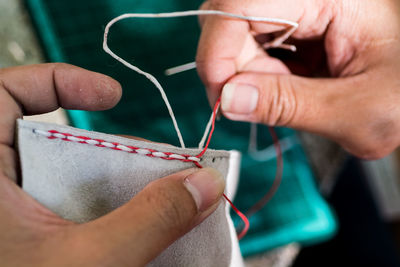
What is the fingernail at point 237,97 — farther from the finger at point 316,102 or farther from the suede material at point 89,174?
the suede material at point 89,174

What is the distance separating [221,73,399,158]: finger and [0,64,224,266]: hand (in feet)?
0.89

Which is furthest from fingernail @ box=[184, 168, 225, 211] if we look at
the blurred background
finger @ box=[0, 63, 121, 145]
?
the blurred background

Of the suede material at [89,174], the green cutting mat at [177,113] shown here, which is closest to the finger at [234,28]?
the green cutting mat at [177,113]

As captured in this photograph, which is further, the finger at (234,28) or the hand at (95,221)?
the finger at (234,28)

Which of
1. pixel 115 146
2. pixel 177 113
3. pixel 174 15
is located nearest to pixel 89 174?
pixel 115 146

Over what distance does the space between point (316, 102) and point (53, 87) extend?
50cm

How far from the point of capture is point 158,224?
34 cm

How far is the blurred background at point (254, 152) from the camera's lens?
0.79 meters

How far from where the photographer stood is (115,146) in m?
0.40

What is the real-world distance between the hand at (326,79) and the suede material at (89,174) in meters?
0.26

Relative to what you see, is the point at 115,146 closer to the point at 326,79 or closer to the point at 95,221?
the point at 95,221

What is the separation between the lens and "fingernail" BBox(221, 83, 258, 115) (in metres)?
0.61

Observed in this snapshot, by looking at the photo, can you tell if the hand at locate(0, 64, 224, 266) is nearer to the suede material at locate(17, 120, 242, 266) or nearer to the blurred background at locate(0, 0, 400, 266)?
the suede material at locate(17, 120, 242, 266)

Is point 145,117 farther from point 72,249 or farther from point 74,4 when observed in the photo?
point 72,249
